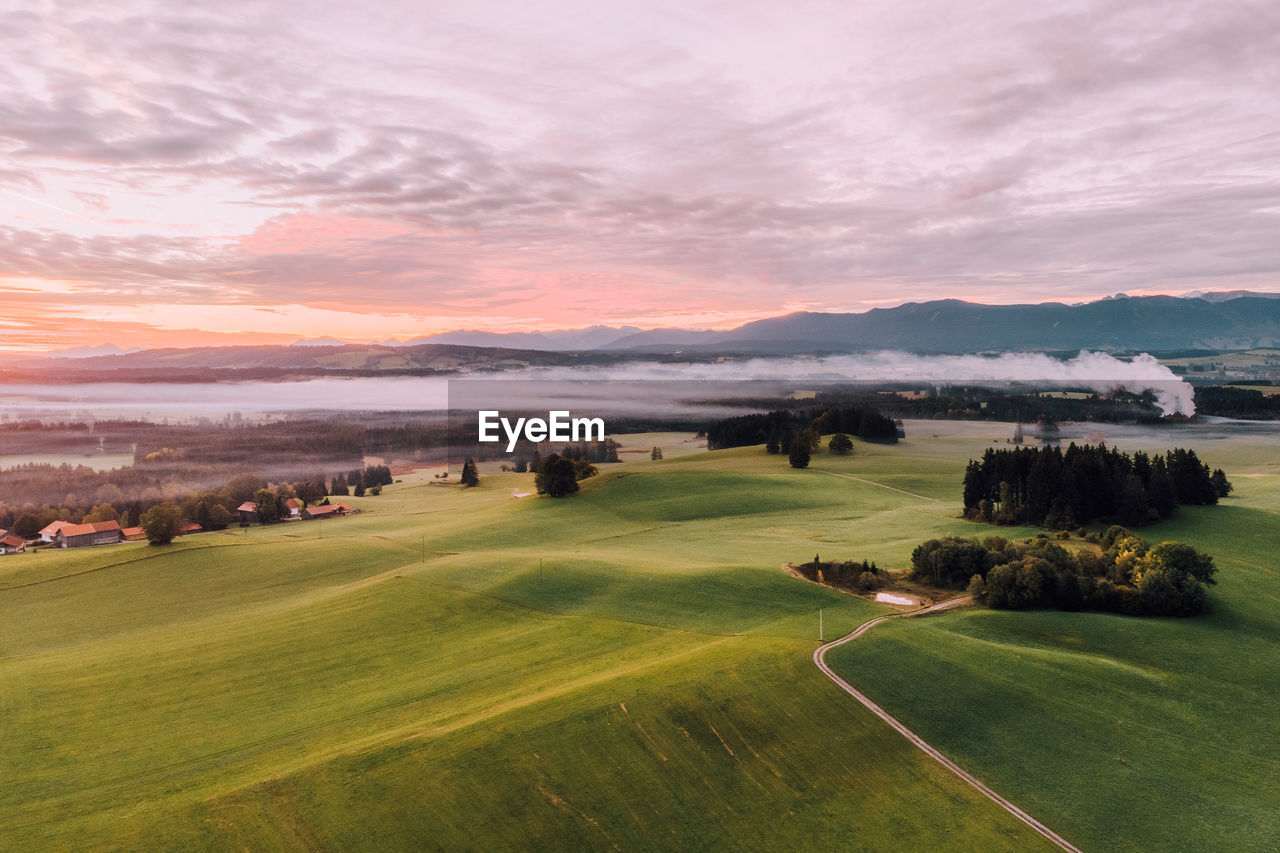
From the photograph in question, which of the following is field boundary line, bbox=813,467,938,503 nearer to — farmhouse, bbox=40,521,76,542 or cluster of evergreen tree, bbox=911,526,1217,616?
cluster of evergreen tree, bbox=911,526,1217,616

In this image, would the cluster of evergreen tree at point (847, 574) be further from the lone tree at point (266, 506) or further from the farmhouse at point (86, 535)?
the farmhouse at point (86, 535)

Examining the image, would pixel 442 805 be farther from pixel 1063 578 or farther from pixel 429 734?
pixel 1063 578

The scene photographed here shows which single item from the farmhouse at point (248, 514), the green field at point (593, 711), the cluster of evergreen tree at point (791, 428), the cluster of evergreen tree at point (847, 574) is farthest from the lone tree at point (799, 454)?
the farmhouse at point (248, 514)

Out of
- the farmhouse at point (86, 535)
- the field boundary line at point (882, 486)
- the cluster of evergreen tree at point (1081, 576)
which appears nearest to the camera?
the cluster of evergreen tree at point (1081, 576)

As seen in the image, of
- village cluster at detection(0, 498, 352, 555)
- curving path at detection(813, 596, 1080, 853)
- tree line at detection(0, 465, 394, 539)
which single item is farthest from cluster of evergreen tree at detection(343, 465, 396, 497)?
curving path at detection(813, 596, 1080, 853)

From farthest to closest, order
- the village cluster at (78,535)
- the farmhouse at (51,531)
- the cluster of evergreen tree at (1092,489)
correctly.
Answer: the farmhouse at (51,531) → the village cluster at (78,535) → the cluster of evergreen tree at (1092,489)

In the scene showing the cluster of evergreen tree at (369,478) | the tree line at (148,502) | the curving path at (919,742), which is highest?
the curving path at (919,742)
